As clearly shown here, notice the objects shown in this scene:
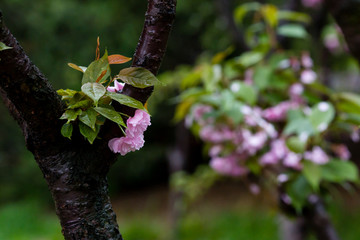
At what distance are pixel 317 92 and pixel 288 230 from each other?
1013 millimetres

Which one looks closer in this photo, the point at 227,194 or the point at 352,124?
the point at 352,124

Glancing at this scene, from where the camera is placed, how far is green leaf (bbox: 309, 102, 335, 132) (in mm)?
1517

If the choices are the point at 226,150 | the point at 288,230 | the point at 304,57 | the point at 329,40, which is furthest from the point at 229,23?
the point at 288,230

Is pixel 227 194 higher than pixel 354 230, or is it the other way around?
pixel 354 230

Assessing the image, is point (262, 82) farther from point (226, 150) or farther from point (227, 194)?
point (227, 194)

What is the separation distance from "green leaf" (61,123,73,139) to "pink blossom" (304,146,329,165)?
Result: 3.85 feet

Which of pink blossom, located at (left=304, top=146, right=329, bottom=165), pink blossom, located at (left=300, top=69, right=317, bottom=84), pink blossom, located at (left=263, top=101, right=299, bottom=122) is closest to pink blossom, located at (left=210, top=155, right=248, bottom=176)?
pink blossom, located at (left=263, top=101, right=299, bottom=122)

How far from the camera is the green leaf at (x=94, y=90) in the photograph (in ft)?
2.21

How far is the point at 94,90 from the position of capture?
69cm

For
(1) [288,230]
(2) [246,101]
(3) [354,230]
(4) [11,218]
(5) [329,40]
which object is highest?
(2) [246,101]

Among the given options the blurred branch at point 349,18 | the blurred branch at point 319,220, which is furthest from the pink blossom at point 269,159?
the blurred branch at point 349,18

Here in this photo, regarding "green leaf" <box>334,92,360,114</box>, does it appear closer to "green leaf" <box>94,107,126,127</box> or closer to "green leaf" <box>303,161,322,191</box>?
"green leaf" <box>303,161,322,191</box>

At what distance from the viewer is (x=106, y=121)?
2.53ft

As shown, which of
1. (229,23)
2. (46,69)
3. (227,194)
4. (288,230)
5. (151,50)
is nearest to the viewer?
(151,50)
